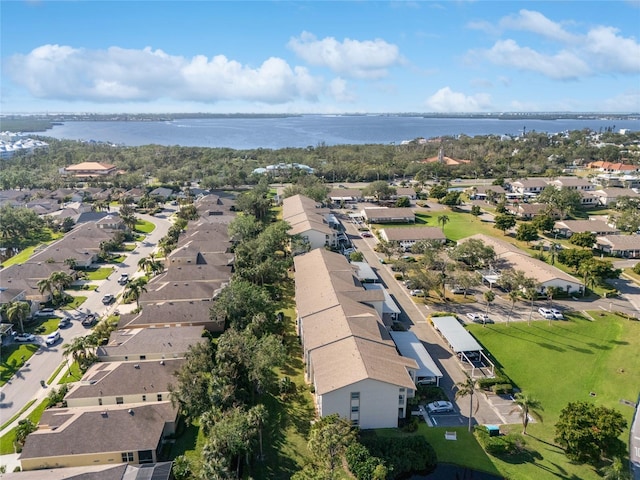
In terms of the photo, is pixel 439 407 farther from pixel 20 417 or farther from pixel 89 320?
pixel 89 320

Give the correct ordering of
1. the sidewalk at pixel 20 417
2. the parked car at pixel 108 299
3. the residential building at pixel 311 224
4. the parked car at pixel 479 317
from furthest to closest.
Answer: the residential building at pixel 311 224 < the parked car at pixel 108 299 < the parked car at pixel 479 317 < the sidewalk at pixel 20 417

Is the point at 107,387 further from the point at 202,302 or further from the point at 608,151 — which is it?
the point at 608,151

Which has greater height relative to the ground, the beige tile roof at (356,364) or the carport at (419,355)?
the beige tile roof at (356,364)

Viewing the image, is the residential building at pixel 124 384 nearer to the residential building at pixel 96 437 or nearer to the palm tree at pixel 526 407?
the residential building at pixel 96 437

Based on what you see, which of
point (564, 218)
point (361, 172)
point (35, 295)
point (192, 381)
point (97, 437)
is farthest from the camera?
point (361, 172)

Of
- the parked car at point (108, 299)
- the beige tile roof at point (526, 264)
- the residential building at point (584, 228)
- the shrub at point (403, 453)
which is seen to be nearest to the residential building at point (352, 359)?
the shrub at point (403, 453)

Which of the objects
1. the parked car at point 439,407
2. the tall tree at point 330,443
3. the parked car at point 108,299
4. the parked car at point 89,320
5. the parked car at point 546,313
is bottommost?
the parked car at point 439,407

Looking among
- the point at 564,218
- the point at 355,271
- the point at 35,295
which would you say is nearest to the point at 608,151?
the point at 564,218
